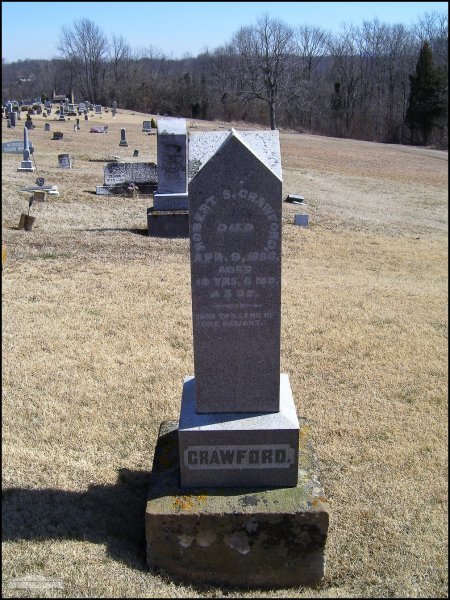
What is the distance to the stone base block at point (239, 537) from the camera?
3793 millimetres

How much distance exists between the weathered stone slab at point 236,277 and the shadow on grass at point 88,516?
37.6 inches

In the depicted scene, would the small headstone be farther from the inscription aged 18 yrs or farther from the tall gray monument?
the inscription aged 18 yrs

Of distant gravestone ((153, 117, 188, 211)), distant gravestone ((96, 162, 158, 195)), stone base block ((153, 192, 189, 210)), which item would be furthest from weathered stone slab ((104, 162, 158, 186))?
stone base block ((153, 192, 189, 210))

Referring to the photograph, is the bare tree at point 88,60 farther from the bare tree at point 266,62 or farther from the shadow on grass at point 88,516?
the shadow on grass at point 88,516

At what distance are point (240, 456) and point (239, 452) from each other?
29 millimetres

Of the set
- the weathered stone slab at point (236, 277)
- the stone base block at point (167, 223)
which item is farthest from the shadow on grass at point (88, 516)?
the stone base block at point (167, 223)

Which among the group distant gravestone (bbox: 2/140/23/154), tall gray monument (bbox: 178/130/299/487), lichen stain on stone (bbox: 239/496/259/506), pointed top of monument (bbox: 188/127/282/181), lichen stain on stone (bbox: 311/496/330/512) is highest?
distant gravestone (bbox: 2/140/23/154)

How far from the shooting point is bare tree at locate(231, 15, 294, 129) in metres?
47.9

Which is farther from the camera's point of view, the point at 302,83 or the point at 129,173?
the point at 302,83

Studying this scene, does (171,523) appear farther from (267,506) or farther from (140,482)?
(140,482)

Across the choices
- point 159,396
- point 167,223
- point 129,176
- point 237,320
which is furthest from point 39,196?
point 237,320

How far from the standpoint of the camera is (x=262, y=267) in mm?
3947

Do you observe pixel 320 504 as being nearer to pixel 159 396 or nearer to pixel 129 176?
pixel 159 396

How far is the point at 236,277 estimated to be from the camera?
3.96 metres
